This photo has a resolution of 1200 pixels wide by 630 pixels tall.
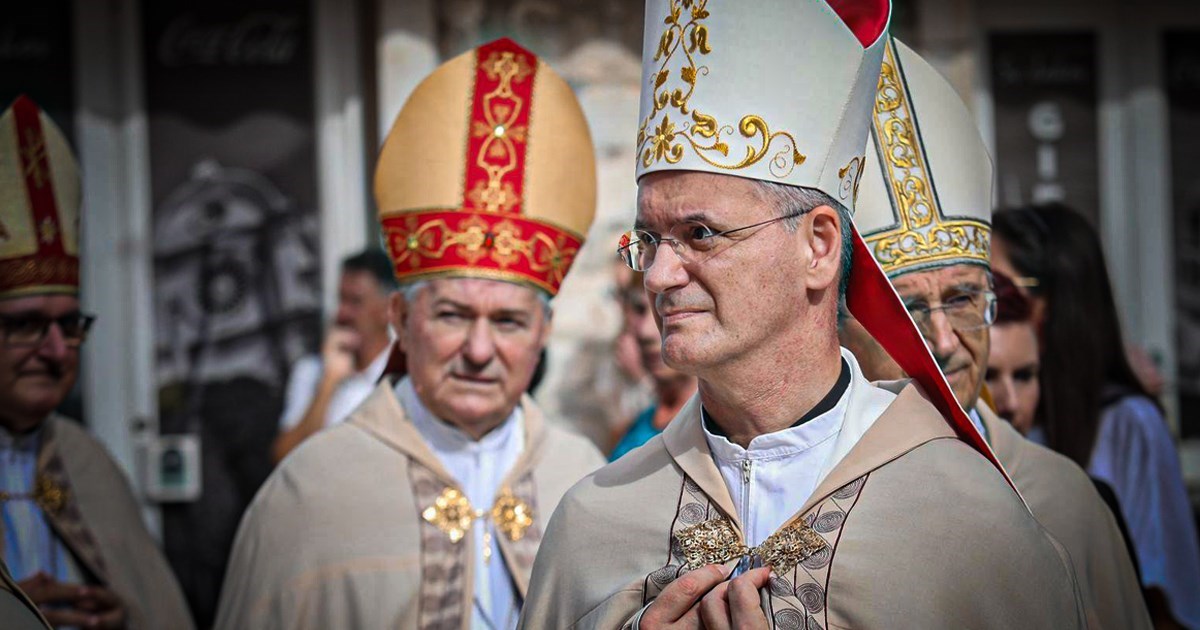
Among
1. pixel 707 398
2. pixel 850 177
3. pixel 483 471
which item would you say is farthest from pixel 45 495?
pixel 850 177

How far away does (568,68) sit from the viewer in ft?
24.3

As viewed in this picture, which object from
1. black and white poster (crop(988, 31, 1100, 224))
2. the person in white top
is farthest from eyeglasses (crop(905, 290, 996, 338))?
black and white poster (crop(988, 31, 1100, 224))

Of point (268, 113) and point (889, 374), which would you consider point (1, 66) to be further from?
point (889, 374)

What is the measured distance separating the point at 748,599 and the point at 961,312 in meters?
1.32

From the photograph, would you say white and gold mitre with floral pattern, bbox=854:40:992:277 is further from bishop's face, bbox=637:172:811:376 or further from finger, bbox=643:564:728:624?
finger, bbox=643:564:728:624

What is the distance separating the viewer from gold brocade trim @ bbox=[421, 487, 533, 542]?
13.4ft

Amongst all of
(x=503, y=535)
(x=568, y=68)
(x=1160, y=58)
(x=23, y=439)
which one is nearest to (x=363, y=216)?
(x=568, y=68)

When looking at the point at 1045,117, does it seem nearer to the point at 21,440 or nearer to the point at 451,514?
the point at 451,514

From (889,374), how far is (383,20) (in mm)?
4779

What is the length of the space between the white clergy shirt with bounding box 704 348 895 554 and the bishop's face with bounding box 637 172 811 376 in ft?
0.63

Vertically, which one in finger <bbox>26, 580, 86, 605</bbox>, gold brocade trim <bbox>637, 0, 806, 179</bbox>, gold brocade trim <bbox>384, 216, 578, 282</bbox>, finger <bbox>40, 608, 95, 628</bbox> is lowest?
finger <bbox>40, 608, 95, 628</bbox>

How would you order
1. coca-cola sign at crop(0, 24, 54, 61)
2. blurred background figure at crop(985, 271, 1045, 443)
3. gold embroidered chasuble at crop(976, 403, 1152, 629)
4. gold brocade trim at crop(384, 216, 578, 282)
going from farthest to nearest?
coca-cola sign at crop(0, 24, 54, 61) < gold brocade trim at crop(384, 216, 578, 282) < blurred background figure at crop(985, 271, 1045, 443) < gold embroidered chasuble at crop(976, 403, 1152, 629)

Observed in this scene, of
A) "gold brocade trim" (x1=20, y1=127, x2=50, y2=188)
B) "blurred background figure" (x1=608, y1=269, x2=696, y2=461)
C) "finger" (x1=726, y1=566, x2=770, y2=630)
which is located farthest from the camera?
"blurred background figure" (x1=608, y1=269, x2=696, y2=461)

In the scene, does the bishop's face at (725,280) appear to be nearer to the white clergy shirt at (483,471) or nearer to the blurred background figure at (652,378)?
the white clergy shirt at (483,471)
